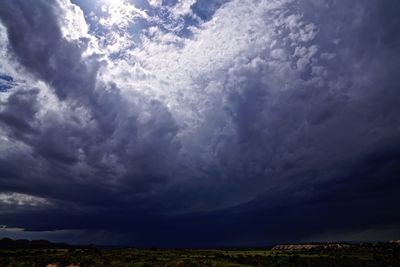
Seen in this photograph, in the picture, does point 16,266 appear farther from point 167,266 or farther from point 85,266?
point 167,266

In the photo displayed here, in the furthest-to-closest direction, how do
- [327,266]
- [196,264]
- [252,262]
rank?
1. [252,262]
2. [327,266]
3. [196,264]

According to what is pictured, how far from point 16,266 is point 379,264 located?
4647 inches

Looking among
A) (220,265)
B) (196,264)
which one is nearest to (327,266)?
(220,265)

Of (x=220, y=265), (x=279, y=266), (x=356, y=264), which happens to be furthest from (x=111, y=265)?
(x=356, y=264)

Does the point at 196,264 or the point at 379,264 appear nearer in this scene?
the point at 196,264

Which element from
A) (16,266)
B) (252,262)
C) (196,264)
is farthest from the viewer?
(252,262)

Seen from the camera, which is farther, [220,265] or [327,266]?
[327,266]

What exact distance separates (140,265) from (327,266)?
202 feet

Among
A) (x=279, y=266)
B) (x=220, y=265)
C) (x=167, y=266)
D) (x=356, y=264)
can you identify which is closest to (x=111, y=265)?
(x=167, y=266)

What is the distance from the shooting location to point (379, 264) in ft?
443

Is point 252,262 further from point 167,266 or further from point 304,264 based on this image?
point 167,266

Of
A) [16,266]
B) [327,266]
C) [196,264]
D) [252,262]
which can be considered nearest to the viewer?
[16,266]

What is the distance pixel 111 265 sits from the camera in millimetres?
112562

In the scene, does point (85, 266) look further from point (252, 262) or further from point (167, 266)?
point (252, 262)
